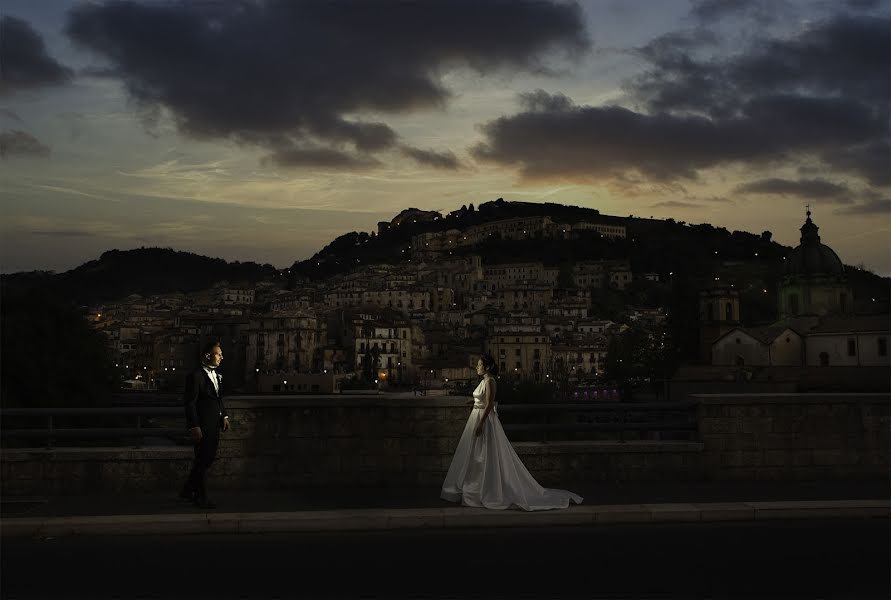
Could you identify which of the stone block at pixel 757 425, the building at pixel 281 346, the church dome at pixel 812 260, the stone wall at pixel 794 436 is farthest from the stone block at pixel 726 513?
the building at pixel 281 346

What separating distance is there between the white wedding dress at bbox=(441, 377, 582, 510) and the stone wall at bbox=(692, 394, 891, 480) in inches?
105

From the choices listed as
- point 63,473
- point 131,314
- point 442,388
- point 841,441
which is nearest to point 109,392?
point 63,473

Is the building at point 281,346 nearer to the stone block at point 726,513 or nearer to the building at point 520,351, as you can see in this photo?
the building at point 520,351

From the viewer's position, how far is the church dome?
3812 inches

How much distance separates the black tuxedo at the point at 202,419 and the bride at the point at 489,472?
2.60 m

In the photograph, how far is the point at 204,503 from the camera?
30.6 feet

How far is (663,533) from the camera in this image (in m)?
8.59

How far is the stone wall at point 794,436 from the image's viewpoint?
11.3 m

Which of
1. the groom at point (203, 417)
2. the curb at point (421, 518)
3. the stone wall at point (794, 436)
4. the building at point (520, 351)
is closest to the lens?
the curb at point (421, 518)

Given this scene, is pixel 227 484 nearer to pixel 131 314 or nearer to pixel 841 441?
pixel 841 441

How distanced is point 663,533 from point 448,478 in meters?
2.47

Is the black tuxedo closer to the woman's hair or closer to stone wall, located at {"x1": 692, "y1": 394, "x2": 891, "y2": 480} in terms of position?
the woman's hair

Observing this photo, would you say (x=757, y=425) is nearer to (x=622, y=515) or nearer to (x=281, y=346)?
(x=622, y=515)

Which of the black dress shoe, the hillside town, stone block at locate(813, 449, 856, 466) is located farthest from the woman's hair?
the hillside town
